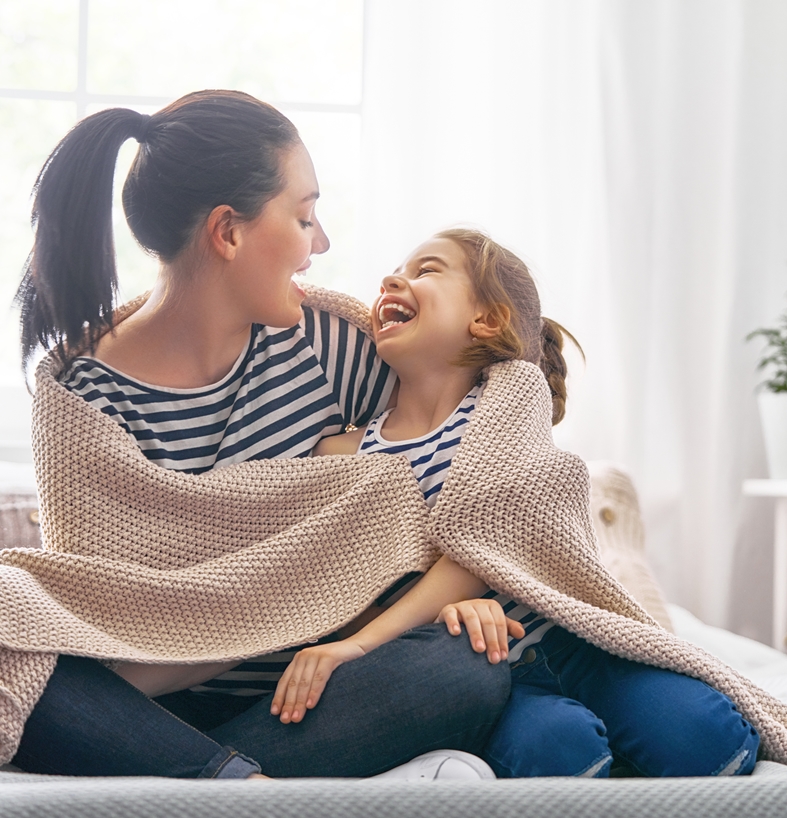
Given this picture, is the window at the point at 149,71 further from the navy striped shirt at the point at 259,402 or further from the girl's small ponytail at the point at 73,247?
the girl's small ponytail at the point at 73,247

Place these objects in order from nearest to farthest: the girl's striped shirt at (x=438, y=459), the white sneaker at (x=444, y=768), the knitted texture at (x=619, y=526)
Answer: the white sneaker at (x=444, y=768) < the girl's striped shirt at (x=438, y=459) < the knitted texture at (x=619, y=526)

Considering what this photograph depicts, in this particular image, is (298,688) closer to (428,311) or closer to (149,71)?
(428,311)

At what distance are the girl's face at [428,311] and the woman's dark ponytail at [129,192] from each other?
219 mm

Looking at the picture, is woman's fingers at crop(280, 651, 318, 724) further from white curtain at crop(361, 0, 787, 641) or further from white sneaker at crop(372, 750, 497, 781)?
white curtain at crop(361, 0, 787, 641)

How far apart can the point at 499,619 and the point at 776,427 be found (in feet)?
4.52

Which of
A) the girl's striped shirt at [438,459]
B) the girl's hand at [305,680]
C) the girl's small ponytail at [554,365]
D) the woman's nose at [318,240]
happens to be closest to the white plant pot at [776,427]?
the girl's small ponytail at [554,365]

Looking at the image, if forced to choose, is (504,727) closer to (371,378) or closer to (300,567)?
(300,567)

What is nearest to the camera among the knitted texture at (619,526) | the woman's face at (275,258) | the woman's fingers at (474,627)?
the woman's fingers at (474,627)

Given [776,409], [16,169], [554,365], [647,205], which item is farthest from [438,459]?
[16,169]

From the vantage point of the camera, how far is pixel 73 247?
1.14m

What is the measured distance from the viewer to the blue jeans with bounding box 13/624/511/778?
2.88 feet

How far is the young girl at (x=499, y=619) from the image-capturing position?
0.89 metres

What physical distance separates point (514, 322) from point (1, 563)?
705mm

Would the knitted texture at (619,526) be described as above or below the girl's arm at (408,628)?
below
